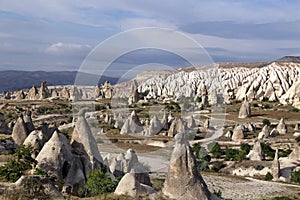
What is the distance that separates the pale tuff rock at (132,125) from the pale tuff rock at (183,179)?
27.8m

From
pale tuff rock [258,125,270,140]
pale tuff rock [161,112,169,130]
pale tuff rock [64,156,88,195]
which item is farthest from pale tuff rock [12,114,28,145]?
pale tuff rock [258,125,270,140]

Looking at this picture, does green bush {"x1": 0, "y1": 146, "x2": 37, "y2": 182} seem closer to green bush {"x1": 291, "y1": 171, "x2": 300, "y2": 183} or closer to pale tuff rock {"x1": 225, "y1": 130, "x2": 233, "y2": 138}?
green bush {"x1": 291, "y1": 171, "x2": 300, "y2": 183}

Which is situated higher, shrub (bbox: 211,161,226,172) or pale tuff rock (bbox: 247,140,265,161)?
pale tuff rock (bbox: 247,140,265,161)

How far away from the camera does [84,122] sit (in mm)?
18391

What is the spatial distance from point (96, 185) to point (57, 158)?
2.35 metres

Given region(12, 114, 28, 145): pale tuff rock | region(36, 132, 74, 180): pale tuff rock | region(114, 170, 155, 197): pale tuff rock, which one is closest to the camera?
region(114, 170, 155, 197): pale tuff rock

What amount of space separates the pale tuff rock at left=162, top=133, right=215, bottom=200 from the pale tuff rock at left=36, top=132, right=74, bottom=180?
4120 mm

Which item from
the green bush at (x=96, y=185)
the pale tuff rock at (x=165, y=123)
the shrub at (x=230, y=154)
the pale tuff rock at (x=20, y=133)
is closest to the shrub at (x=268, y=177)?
the shrub at (x=230, y=154)

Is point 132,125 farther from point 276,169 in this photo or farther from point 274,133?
point 276,169

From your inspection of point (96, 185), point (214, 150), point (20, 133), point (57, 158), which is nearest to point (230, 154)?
point (214, 150)

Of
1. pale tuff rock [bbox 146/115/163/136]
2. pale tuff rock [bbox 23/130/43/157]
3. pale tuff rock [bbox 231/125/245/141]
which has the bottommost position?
pale tuff rock [bbox 231/125/245/141]

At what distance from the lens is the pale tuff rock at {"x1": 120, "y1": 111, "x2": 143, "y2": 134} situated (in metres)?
44.2

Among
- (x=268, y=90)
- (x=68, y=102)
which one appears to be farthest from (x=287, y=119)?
(x=68, y=102)

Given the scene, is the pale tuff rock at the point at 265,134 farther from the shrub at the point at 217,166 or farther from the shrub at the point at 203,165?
the shrub at the point at 203,165
